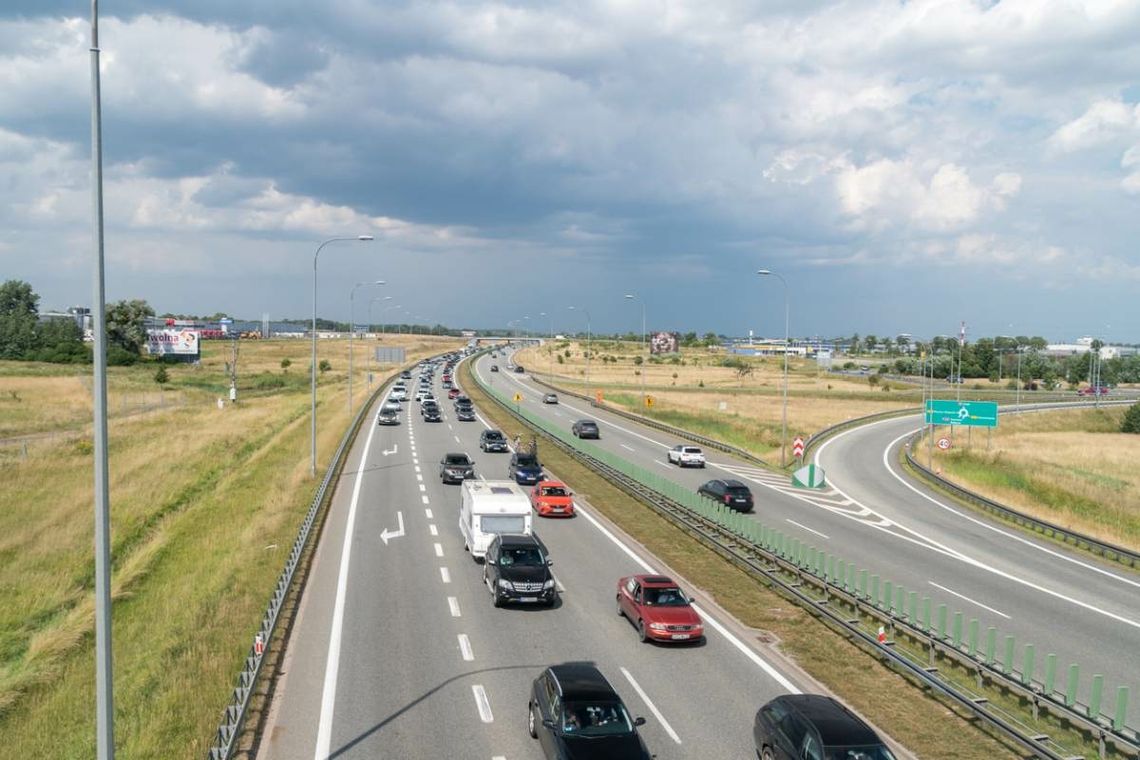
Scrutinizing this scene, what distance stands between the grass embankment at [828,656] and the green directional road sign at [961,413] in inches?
1227

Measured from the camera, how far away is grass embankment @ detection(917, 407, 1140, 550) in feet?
150

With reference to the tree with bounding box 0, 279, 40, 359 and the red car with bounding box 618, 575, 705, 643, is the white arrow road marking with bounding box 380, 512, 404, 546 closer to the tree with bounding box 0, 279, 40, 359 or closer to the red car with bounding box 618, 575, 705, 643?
the red car with bounding box 618, 575, 705, 643

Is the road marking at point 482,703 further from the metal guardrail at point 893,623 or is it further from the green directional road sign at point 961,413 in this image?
the green directional road sign at point 961,413

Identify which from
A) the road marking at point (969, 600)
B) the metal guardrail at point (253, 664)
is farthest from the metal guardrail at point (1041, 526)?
the metal guardrail at point (253, 664)

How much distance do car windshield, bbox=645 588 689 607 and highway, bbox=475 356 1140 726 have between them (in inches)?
308

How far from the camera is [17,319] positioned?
520 feet

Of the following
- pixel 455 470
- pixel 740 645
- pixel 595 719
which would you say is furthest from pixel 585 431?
pixel 595 719

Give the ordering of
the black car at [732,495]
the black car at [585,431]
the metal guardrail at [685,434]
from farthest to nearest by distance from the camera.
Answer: the black car at [585,431], the metal guardrail at [685,434], the black car at [732,495]

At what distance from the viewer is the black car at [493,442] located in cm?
5650

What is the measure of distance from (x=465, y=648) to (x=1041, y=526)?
99.5ft

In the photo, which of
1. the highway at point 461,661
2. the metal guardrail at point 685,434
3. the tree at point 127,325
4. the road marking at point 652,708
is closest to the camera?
the highway at point 461,661

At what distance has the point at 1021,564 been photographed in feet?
106

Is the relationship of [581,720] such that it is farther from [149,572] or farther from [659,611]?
[149,572]

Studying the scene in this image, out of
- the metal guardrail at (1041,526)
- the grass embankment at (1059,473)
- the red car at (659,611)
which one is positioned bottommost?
the grass embankment at (1059,473)
